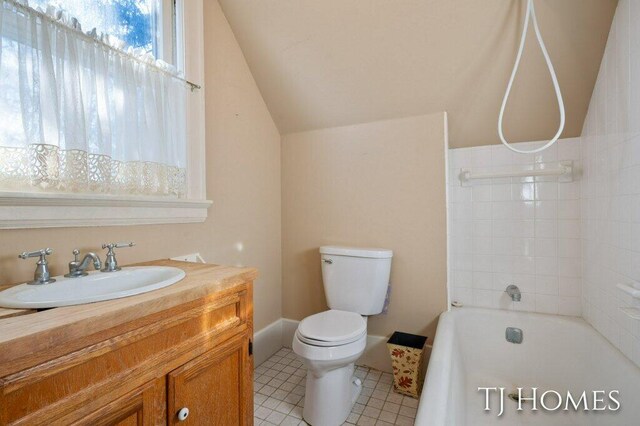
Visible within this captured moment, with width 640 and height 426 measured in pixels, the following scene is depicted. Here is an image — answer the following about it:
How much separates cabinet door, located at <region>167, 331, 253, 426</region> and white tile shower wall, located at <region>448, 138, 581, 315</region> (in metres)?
1.47

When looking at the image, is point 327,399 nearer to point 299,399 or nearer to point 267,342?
point 299,399

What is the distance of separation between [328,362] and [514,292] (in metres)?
1.22

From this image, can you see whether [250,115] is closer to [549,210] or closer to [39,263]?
[39,263]

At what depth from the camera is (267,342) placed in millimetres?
2098

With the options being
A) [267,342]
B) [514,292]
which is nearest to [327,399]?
[267,342]

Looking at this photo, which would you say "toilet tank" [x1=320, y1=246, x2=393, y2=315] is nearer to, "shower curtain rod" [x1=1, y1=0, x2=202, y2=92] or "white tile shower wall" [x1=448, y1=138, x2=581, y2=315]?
"white tile shower wall" [x1=448, y1=138, x2=581, y2=315]

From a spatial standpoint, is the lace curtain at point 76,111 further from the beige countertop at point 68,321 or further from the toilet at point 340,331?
the toilet at point 340,331

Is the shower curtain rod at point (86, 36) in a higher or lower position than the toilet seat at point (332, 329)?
higher

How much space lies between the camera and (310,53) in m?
1.76

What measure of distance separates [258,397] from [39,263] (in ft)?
4.15

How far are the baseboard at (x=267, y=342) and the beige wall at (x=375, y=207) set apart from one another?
0.44 feet

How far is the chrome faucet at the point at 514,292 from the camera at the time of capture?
5.86 feet

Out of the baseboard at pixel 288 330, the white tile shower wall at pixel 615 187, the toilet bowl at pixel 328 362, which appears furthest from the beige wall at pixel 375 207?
the white tile shower wall at pixel 615 187

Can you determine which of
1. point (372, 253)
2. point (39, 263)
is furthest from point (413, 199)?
point (39, 263)
